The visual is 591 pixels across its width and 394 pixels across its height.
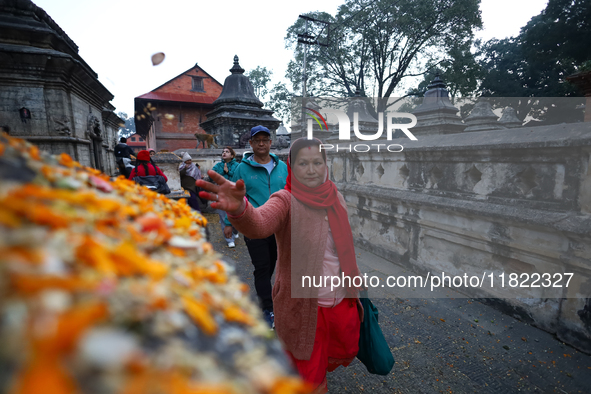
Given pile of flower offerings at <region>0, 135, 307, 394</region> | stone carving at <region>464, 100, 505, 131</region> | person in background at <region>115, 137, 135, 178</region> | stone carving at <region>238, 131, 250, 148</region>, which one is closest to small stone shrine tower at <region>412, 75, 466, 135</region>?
stone carving at <region>464, 100, 505, 131</region>

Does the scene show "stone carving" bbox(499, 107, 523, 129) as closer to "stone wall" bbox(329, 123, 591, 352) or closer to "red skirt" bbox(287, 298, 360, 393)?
"stone wall" bbox(329, 123, 591, 352)

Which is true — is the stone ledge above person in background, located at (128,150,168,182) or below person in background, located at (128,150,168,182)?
above

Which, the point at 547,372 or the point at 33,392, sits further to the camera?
the point at 547,372

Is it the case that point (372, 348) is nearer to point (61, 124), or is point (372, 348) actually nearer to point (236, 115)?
point (61, 124)

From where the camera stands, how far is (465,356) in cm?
267

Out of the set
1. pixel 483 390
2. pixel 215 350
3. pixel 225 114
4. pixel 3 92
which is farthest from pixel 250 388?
pixel 225 114

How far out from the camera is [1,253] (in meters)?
0.37

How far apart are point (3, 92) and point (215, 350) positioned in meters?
5.19

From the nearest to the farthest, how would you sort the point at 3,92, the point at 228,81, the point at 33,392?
the point at 33,392 < the point at 3,92 < the point at 228,81

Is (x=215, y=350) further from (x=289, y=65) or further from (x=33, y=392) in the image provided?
(x=289, y=65)

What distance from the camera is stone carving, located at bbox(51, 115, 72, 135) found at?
13.5 feet

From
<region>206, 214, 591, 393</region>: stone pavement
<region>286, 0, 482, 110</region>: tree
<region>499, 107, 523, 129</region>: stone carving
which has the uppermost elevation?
<region>286, 0, 482, 110</region>: tree

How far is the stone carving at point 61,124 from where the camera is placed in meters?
4.12

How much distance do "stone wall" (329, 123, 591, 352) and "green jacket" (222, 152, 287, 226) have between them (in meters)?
2.04
